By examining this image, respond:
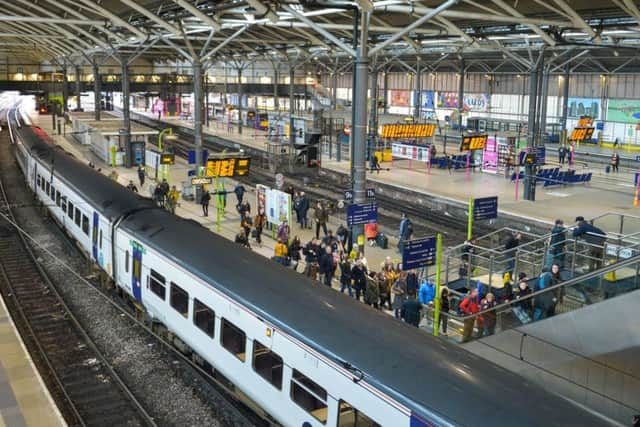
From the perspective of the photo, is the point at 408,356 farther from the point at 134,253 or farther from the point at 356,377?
the point at 134,253

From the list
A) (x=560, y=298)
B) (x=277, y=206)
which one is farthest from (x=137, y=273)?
(x=277, y=206)

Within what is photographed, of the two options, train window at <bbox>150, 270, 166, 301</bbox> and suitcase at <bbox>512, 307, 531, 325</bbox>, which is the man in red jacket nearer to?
suitcase at <bbox>512, 307, 531, 325</bbox>

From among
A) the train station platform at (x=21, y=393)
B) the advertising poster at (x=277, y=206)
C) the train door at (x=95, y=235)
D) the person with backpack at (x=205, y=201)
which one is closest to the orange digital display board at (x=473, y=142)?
the person with backpack at (x=205, y=201)

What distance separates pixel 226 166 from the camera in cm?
2584

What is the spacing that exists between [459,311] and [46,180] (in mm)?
17598

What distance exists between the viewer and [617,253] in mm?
12289

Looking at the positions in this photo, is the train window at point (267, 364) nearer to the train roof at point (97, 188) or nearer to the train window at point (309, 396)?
the train window at point (309, 396)

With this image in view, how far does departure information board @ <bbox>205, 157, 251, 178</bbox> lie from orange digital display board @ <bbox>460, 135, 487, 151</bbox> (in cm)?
1504

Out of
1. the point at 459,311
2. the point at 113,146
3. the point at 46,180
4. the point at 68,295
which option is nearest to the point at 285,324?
the point at 459,311

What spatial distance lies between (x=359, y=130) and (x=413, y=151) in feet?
70.1

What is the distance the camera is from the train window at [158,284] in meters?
12.6

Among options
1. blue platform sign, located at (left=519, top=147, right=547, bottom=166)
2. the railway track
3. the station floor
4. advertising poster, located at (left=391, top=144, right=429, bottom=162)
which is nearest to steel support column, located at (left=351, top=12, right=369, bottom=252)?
the railway track

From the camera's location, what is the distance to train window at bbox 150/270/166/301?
12.6 m

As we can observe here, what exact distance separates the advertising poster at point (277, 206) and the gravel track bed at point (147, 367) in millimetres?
6709
